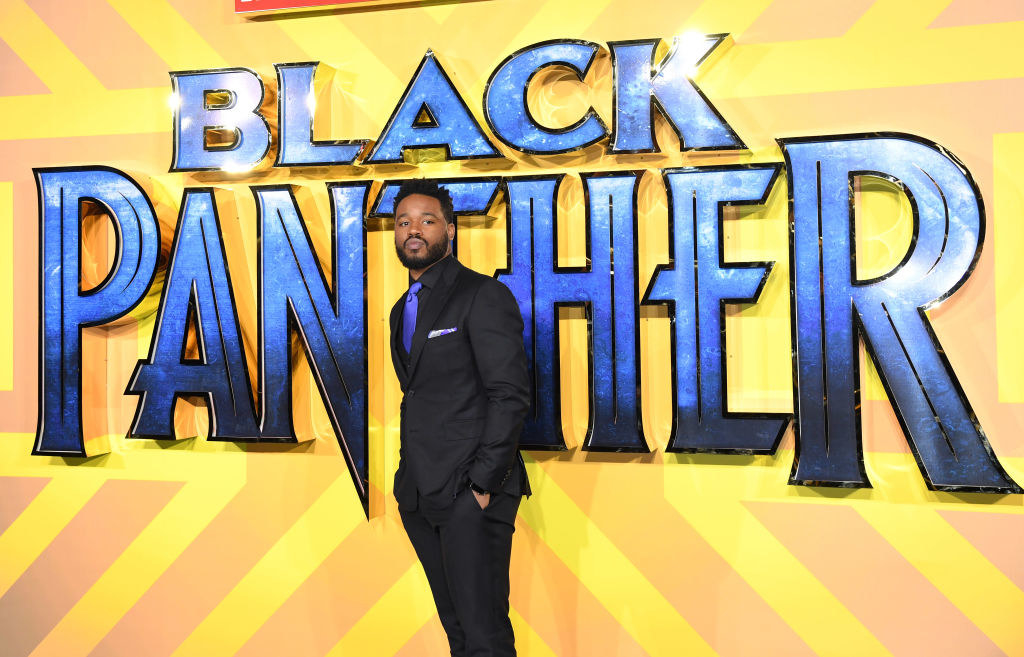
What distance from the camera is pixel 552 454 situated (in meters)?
2.98

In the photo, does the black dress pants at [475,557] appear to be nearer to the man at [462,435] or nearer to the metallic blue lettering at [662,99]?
the man at [462,435]

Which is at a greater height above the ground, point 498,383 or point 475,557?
point 498,383

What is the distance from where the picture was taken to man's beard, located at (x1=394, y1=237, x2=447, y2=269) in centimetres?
258

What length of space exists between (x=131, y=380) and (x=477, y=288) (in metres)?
1.49

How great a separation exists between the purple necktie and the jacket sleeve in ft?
0.82

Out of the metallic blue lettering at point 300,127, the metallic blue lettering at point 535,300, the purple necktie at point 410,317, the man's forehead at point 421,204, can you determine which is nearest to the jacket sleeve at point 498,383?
the purple necktie at point 410,317

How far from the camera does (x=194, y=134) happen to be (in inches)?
124

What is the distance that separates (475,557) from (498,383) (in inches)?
19.4

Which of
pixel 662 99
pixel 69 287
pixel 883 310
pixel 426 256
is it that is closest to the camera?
pixel 426 256

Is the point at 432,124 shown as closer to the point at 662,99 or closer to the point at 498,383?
the point at 662,99

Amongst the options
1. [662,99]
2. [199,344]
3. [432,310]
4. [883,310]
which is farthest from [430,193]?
[883,310]

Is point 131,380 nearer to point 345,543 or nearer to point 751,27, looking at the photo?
point 345,543

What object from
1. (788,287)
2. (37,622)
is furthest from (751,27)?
(37,622)

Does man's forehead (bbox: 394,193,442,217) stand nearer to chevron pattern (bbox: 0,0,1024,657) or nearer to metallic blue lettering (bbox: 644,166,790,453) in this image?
chevron pattern (bbox: 0,0,1024,657)
